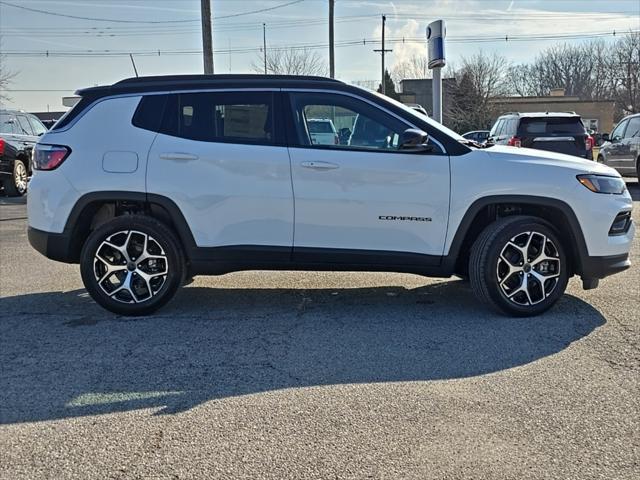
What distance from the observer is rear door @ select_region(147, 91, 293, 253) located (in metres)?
4.89

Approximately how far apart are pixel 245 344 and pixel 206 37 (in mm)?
12281

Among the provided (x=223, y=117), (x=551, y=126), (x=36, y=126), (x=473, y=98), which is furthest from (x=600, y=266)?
(x=473, y=98)

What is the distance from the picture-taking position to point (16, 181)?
14.2m

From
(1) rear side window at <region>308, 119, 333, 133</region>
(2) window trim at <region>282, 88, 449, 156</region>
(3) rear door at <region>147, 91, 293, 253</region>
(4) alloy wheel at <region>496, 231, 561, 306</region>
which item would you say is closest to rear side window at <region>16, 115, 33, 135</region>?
(3) rear door at <region>147, 91, 293, 253</region>

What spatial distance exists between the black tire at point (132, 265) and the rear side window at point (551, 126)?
9.43 metres

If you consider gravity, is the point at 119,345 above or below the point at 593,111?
below

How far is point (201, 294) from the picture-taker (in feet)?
19.3

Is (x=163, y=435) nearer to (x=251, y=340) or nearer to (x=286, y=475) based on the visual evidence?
(x=286, y=475)

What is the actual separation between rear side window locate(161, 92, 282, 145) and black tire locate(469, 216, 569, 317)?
1.90m

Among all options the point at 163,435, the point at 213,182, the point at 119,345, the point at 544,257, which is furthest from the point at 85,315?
the point at 544,257

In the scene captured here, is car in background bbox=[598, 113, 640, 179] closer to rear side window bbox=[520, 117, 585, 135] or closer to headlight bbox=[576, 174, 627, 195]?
rear side window bbox=[520, 117, 585, 135]

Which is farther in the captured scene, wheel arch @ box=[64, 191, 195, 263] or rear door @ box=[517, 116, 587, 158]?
rear door @ box=[517, 116, 587, 158]

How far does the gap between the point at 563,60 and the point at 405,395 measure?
86.6 meters

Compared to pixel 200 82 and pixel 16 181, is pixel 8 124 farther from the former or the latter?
pixel 200 82
